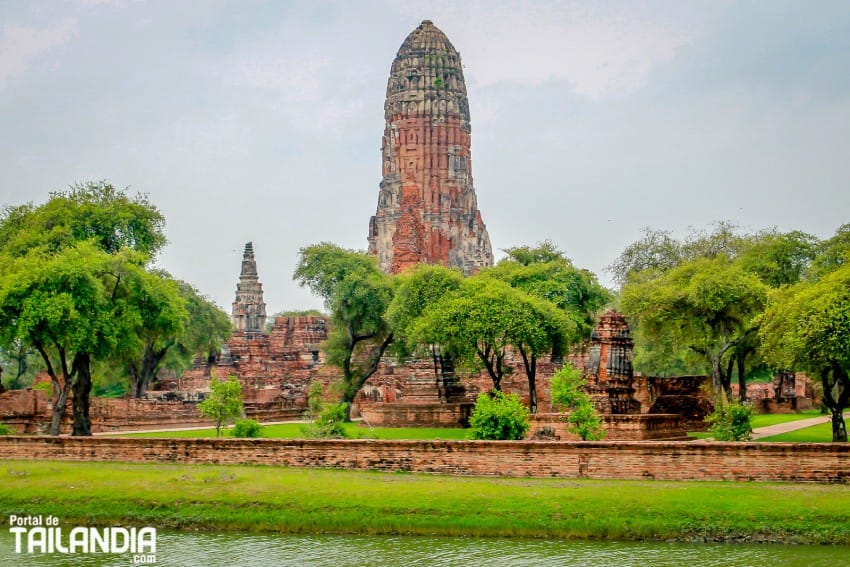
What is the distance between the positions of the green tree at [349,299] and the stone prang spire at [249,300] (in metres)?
38.6

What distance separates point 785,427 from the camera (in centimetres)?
3684

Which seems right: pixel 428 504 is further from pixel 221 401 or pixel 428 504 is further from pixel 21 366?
pixel 21 366

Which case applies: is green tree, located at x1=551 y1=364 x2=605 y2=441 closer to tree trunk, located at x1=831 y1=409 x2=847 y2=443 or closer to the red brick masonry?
the red brick masonry

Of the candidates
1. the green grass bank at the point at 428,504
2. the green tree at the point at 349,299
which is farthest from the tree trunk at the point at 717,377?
the green grass bank at the point at 428,504

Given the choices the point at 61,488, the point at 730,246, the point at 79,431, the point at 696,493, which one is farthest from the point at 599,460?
the point at 730,246

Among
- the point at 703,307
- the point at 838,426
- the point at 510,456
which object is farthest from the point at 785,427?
the point at 510,456

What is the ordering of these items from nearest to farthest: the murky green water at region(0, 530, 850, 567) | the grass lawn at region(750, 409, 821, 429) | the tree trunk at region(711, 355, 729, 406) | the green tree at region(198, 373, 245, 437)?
the murky green water at region(0, 530, 850, 567) → the green tree at region(198, 373, 245, 437) → the tree trunk at region(711, 355, 729, 406) → the grass lawn at region(750, 409, 821, 429)

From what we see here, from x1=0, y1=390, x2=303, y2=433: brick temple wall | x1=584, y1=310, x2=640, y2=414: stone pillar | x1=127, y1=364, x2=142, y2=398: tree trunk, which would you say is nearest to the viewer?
x1=584, y1=310, x2=640, y2=414: stone pillar

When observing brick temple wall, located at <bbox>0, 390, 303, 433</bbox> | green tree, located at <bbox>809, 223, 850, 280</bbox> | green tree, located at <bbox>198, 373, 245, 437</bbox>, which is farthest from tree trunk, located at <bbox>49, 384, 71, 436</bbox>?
green tree, located at <bbox>809, 223, 850, 280</bbox>

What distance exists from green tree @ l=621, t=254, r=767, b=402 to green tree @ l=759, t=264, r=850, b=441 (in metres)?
8.59

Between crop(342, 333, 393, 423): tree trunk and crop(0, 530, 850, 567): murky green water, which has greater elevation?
crop(342, 333, 393, 423): tree trunk

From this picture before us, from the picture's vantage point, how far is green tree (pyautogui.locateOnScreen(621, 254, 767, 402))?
1535 inches

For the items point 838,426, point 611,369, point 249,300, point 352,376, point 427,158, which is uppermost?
point 427,158

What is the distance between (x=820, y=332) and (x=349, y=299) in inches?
916
